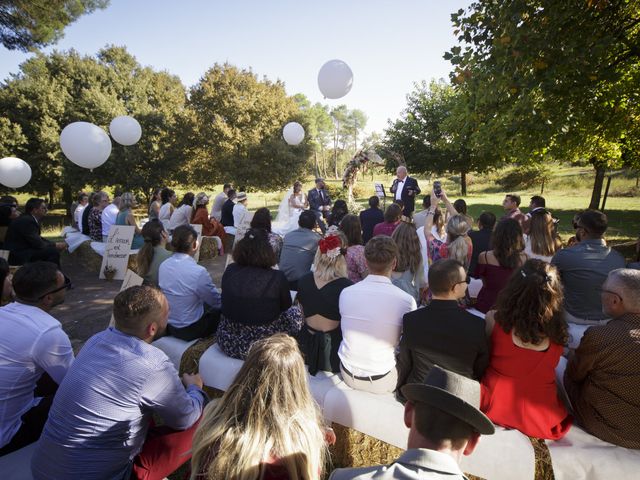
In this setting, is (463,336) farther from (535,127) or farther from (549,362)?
(535,127)

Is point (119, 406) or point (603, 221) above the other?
point (603, 221)

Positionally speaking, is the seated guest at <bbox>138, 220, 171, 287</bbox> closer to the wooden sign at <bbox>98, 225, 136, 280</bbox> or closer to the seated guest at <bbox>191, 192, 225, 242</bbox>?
the wooden sign at <bbox>98, 225, 136, 280</bbox>

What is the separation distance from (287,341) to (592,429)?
91.6 inches

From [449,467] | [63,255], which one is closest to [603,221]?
[449,467]

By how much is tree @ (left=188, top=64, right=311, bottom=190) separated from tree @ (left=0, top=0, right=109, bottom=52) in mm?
8261

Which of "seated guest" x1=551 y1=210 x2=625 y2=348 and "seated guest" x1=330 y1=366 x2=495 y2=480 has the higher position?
"seated guest" x1=330 y1=366 x2=495 y2=480

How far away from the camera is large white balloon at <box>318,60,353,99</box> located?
988 centimetres

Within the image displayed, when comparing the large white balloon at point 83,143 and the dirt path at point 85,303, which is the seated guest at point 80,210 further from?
the large white balloon at point 83,143

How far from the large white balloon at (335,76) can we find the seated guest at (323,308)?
25.1 ft

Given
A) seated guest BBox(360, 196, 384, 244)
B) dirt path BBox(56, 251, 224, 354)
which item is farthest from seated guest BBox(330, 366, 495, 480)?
seated guest BBox(360, 196, 384, 244)

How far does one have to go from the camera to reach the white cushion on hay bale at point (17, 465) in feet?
7.59

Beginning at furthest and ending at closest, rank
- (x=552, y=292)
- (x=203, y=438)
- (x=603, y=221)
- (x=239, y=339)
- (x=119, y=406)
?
(x=603, y=221) < (x=239, y=339) < (x=552, y=292) < (x=119, y=406) < (x=203, y=438)

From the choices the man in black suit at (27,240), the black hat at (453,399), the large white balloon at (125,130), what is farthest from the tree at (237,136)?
the black hat at (453,399)

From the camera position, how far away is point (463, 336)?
253cm
